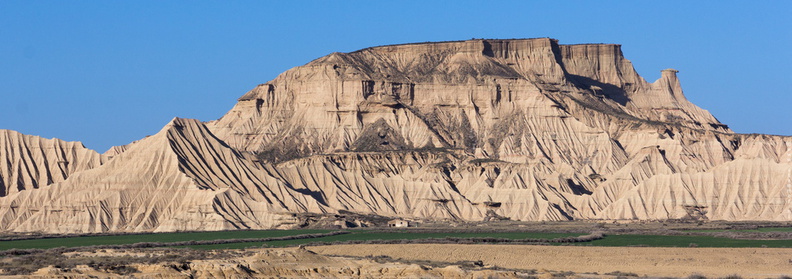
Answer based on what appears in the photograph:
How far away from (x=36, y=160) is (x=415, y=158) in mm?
46748

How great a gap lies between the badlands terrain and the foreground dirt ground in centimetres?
4084

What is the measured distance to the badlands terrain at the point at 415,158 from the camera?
117 metres

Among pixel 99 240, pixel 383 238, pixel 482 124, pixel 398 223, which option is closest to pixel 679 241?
pixel 383 238

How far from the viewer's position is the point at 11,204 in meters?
116

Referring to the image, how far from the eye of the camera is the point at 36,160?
130 meters

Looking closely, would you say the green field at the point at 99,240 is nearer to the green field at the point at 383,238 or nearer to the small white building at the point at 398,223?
the green field at the point at 383,238

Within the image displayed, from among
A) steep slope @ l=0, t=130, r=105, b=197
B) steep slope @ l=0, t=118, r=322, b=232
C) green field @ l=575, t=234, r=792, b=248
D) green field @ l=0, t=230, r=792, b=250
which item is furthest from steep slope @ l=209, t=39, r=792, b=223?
green field @ l=575, t=234, r=792, b=248

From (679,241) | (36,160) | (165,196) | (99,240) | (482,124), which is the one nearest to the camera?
(679,241)

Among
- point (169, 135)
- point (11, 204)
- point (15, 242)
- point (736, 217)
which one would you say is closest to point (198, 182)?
point (169, 135)

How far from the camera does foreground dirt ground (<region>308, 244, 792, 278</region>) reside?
60.6 m

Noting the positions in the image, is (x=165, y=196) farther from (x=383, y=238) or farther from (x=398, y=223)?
(x=383, y=238)

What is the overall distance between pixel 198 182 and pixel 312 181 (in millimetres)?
19424

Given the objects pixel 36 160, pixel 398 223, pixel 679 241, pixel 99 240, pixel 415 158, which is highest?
pixel 415 158

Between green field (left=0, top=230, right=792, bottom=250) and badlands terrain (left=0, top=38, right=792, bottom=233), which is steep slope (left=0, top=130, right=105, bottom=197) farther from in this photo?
green field (left=0, top=230, right=792, bottom=250)
